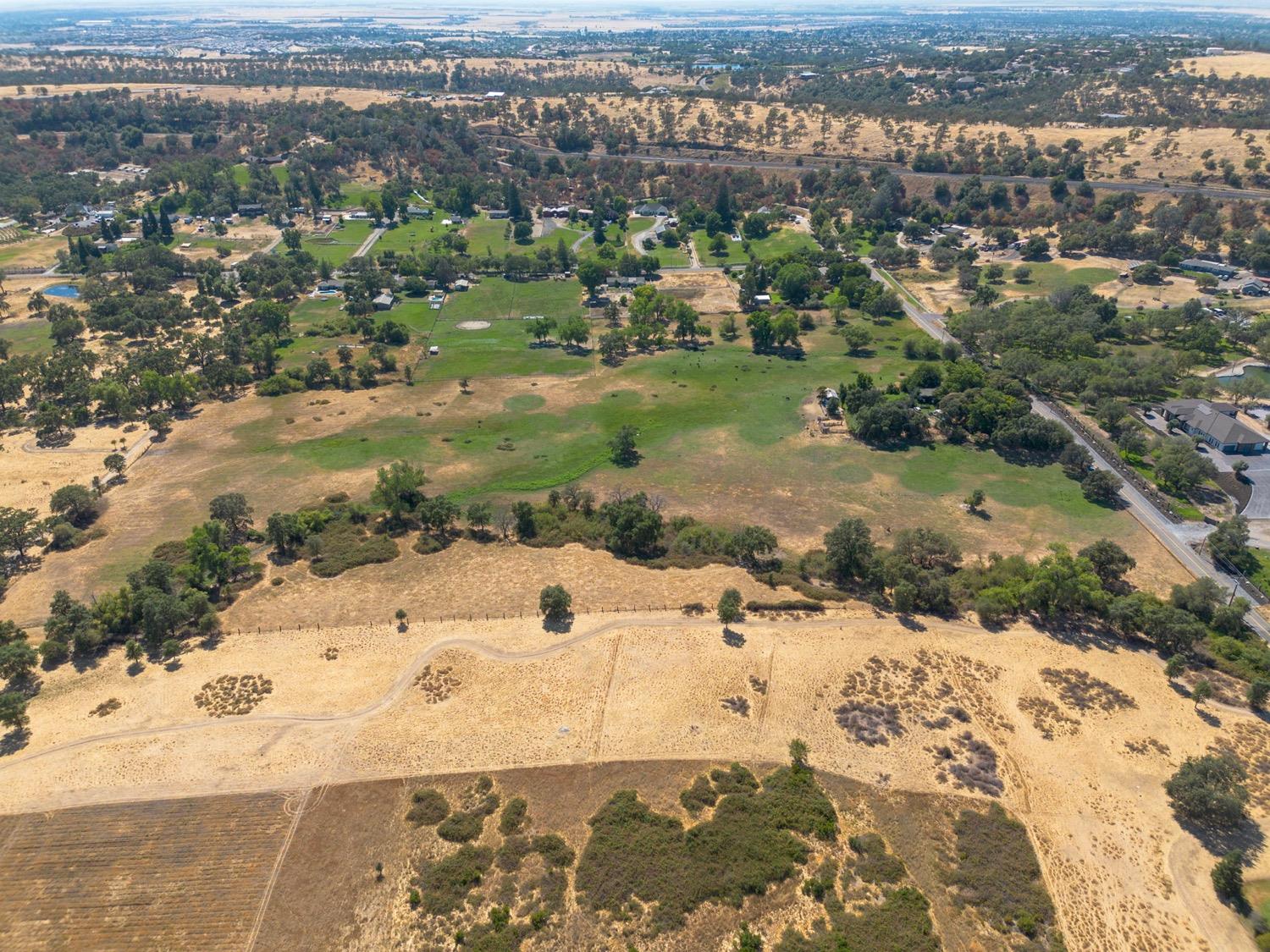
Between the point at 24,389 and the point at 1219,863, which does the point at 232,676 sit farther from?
the point at 24,389

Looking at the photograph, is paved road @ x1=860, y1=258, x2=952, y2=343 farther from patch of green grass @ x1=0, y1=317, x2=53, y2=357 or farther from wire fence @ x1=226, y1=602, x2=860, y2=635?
patch of green grass @ x1=0, y1=317, x2=53, y2=357

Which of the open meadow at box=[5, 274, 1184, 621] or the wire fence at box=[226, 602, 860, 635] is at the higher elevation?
the wire fence at box=[226, 602, 860, 635]

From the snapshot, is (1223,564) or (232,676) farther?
(1223,564)

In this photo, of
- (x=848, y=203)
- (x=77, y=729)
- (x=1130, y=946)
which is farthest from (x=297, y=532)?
(x=848, y=203)

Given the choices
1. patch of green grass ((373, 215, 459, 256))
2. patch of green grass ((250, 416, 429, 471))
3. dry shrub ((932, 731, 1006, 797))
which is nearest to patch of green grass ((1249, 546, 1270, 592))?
dry shrub ((932, 731, 1006, 797))

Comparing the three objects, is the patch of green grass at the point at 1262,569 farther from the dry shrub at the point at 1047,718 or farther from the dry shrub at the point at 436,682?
the dry shrub at the point at 436,682

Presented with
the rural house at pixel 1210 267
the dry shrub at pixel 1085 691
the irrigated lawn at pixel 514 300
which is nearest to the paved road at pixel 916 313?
the rural house at pixel 1210 267
